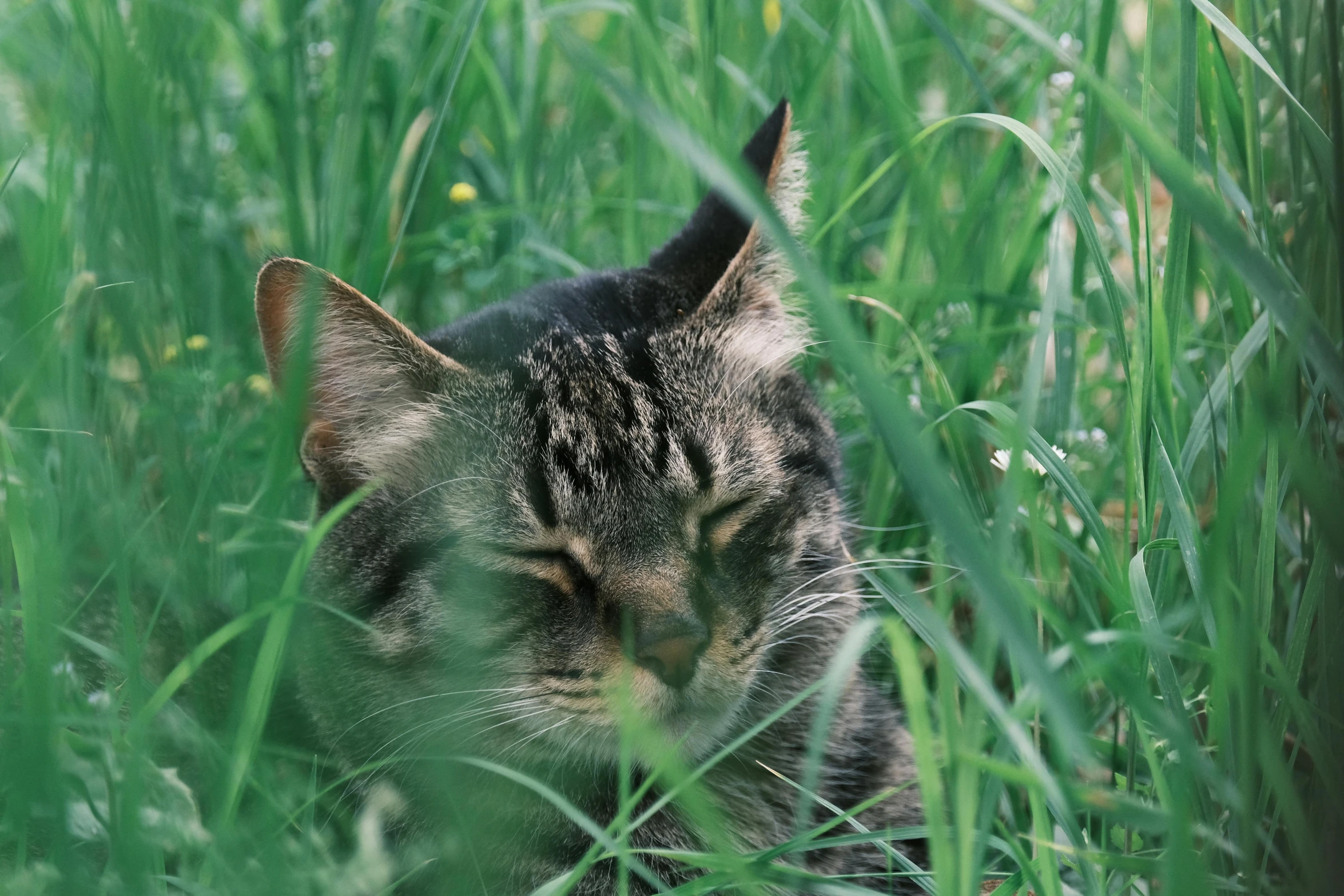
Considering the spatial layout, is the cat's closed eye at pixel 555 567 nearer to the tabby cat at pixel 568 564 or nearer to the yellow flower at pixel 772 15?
the tabby cat at pixel 568 564

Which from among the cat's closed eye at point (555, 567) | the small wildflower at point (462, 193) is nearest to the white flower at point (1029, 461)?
the cat's closed eye at point (555, 567)

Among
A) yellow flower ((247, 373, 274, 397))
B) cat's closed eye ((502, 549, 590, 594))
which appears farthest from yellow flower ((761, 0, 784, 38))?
cat's closed eye ((502, 549, 590, 594))

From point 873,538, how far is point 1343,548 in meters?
1.49

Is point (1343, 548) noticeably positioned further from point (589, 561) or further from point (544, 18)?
point (544, 18)

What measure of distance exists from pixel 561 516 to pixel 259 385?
1448mm

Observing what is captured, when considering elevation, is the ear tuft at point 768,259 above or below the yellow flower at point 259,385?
above

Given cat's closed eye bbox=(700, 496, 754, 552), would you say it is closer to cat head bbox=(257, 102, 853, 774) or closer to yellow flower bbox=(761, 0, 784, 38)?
cat head bbox=(257, 102, 853, 774)

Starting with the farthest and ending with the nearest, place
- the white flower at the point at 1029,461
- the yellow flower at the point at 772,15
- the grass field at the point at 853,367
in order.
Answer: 1. the yellow flower at the point at 772,15
2. the white flower at the point at 1029,461
3. the grass field at the point at 853,367

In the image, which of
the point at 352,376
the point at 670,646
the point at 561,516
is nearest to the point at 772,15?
the point at 352,376

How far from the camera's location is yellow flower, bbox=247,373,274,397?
9.61 feet

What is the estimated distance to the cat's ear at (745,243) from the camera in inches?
83.2

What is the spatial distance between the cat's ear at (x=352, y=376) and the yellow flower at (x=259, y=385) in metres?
0.94

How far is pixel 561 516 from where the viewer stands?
187 cm

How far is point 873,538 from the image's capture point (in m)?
2.57
